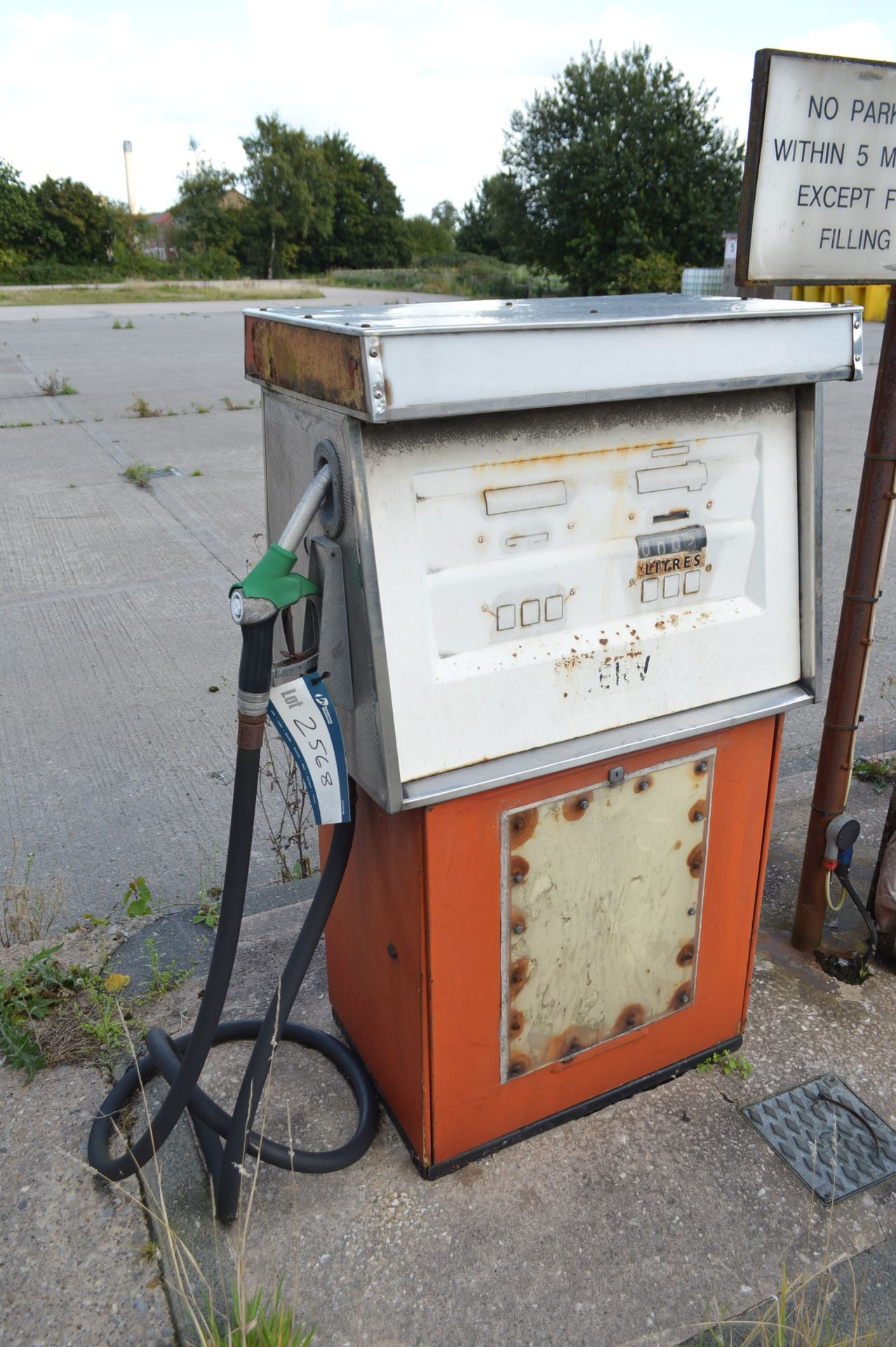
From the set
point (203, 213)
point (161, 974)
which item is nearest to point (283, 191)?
point (203, 213)

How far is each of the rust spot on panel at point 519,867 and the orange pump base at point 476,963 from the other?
0.09 feet

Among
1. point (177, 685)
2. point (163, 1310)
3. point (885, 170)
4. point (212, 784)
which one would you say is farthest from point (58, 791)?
point (885, 170)

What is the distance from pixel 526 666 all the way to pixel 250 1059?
2.85 ft

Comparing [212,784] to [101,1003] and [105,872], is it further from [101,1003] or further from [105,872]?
[101,1003]

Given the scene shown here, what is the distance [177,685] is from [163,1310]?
2775mm

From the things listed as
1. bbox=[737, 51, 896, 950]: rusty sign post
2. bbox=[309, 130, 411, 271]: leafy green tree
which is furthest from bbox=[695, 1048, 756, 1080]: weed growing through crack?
bbox=[309, 130, 411, 271]: leafy green tree

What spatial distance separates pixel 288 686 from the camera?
1550 mm

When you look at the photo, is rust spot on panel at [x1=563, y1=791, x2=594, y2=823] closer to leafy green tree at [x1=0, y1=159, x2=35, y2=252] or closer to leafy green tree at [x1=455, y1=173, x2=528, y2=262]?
leafy green tree at [x1=455, y1=173, x2=528, y2=262]

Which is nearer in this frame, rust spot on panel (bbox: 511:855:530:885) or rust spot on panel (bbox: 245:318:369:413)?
rust spot on panel (bbox: 245:318:369:413)

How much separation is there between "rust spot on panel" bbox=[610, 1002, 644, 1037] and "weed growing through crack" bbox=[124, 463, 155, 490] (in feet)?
20.3

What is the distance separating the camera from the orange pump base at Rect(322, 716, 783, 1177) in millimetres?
1632

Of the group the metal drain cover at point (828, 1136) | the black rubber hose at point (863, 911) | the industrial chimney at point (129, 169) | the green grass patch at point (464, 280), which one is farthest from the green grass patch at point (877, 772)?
the industrial chimney at point (129, 169)

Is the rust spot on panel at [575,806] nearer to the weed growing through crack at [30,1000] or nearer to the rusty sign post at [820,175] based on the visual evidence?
the rusty sign post at [820,175]

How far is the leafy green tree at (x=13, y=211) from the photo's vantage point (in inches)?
1779
